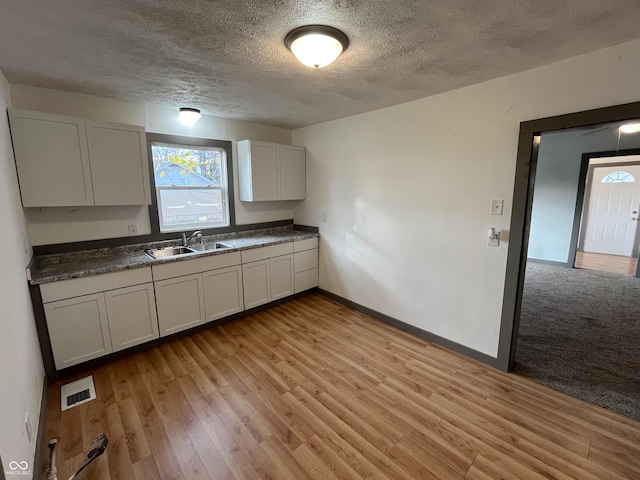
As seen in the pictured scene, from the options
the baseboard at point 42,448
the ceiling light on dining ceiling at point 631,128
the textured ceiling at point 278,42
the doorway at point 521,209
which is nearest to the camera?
the textured ceiling at point 278,42

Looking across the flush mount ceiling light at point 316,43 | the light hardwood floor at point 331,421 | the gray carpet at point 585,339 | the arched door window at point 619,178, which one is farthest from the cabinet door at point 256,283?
the arched door window at point 619,178

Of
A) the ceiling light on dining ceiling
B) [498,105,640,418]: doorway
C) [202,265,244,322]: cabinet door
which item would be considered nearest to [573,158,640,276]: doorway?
[498,105,640,418]: doorway

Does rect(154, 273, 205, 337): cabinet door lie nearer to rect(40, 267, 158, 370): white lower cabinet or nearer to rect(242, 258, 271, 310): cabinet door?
rect(40, 267, 158, 370): white lower cabinet

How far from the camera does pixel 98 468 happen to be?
1.56 m

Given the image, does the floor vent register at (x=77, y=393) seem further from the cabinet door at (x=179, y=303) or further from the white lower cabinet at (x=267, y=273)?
the white lower cabinet at (x=267, y=273)

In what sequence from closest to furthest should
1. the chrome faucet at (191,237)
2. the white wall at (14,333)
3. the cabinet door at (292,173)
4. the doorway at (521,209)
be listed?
the white wall at (14,333) < the doorway at (521,209) < the chrome faucet at (191,237) < the cabinet door at (292,173)

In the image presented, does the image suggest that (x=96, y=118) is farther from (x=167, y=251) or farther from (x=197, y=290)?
(x=197, y=290)

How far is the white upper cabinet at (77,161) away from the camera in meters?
2.18

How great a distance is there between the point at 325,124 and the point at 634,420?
3.87 metres

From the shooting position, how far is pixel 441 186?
2672 mm

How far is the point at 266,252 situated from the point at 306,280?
83cm

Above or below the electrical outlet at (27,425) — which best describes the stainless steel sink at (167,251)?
above

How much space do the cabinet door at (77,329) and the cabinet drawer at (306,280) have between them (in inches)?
84.7

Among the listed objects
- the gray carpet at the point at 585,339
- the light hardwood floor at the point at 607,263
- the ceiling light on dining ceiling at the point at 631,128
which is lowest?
the gray carpet at the point at 585,339
